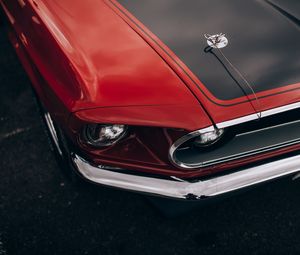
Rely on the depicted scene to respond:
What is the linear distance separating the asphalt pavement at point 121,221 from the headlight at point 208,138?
0.49 m

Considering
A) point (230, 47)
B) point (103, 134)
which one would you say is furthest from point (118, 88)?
point (230, 47)

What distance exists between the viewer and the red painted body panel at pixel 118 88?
215cm

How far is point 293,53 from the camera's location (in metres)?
2.40

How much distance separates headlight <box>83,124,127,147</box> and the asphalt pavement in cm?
58

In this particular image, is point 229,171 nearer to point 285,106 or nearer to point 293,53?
point 285,106

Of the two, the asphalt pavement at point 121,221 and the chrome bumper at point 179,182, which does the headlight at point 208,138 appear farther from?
the asphalt pavement at point 121,221

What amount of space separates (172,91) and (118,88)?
277 millimetres

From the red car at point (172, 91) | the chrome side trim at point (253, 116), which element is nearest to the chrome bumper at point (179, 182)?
the red car at point (172, 91)

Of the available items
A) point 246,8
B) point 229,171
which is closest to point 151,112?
point 229,171

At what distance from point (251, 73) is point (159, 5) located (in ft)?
2.29

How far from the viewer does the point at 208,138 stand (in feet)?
7.54

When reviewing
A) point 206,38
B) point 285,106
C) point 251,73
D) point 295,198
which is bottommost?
point 295,198

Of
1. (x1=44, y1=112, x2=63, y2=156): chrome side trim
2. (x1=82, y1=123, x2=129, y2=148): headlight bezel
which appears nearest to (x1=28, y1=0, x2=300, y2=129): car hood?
(x1=82, y1=123, x2=129, y2=148): headlight bezel

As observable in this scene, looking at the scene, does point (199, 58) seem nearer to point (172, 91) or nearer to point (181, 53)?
point (181, 53)
